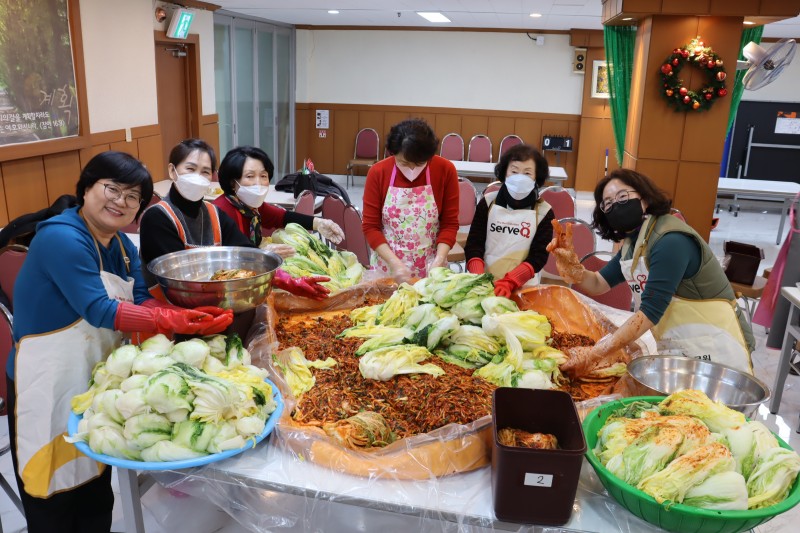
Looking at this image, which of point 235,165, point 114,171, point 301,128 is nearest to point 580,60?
point 301,128

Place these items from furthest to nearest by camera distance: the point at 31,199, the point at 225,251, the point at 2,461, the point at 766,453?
the point at 31,199
the point at 2,461
the point at 225,251
the point at 766,453

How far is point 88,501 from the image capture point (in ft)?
6.88

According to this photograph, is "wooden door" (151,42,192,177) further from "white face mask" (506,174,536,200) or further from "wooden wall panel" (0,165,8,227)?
"white face mask" (506,174,536,200)

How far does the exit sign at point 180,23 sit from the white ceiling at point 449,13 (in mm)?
711

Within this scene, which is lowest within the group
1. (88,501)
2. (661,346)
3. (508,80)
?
(88,501)

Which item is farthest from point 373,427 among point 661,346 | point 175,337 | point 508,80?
point 508,80

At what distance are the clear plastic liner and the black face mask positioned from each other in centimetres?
99

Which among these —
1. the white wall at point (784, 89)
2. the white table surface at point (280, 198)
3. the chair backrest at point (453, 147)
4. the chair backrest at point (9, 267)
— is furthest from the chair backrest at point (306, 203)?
the white wall at point (784, 89)

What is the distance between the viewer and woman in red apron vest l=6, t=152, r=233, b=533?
1.78 meters

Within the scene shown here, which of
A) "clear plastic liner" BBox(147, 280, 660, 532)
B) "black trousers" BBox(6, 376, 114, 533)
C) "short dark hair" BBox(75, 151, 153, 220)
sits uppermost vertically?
"short dark hair" BBox(75, 151, 153, 220)

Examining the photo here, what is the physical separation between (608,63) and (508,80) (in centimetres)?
372

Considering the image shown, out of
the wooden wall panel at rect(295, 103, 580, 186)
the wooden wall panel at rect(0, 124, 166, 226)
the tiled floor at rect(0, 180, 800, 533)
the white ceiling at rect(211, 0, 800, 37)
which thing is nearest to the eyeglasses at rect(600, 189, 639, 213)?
the tiled floor at rect(0, 180, 800, 533)

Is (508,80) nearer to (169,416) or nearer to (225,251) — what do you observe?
(225,251)

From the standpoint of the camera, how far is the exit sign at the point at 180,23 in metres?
7.61
